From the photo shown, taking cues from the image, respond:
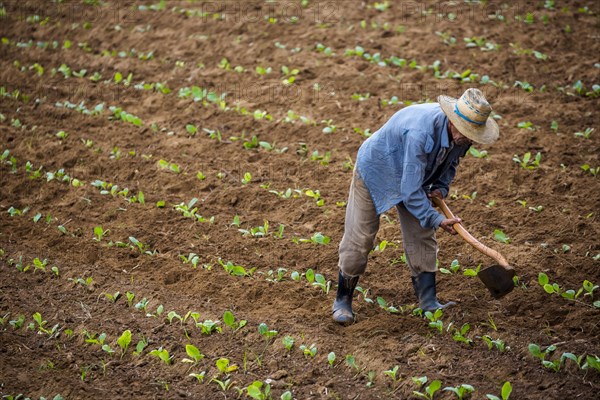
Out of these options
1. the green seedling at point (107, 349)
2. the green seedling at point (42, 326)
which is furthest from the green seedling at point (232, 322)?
the green seedling at point (42, 326)

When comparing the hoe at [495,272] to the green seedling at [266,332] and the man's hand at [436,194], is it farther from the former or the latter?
the green seedling at [266,332]

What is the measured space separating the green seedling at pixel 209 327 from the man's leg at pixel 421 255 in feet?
4.60

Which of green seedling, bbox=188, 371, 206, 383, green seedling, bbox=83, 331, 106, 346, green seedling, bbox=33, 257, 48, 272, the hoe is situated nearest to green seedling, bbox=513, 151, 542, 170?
the hoe

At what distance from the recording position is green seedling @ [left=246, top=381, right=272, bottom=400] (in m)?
4.19

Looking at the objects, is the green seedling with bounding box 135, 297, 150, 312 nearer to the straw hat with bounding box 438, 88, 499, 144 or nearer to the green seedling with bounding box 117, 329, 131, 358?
the green seedling with bounding box 117, 329, 131, 358

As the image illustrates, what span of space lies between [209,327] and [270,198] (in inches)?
79.1

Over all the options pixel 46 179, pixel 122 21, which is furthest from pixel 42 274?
pixel 122 21

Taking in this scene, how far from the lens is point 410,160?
14.6 ft

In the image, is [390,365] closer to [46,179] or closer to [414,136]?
[414,136]

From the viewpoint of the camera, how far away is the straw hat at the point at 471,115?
4.37m

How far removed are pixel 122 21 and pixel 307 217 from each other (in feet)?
18.5

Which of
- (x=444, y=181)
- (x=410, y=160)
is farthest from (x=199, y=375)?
(x=444, y=181)

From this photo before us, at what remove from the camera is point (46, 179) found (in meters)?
7.08

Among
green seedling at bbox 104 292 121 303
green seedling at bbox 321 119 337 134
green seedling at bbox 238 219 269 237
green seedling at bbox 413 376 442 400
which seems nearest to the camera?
green seedling at bbox 413 376 442 400
